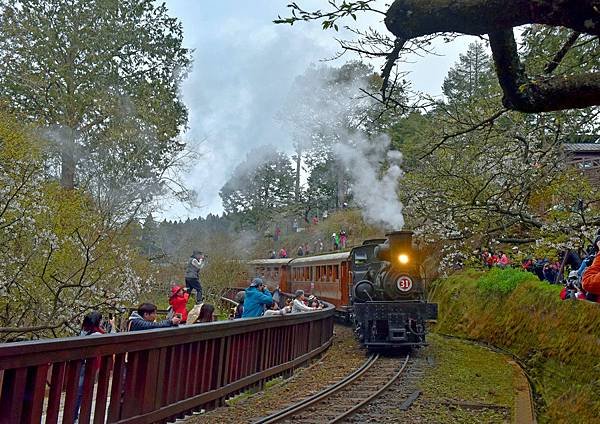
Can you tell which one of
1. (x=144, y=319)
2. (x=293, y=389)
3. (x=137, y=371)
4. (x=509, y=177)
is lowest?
(x=293, y=389)

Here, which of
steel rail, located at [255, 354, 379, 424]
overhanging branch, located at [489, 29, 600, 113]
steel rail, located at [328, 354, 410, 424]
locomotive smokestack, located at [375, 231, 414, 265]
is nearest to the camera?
overhanging branch, located at [489, 29, 600, 113]

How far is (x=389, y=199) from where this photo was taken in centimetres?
1941

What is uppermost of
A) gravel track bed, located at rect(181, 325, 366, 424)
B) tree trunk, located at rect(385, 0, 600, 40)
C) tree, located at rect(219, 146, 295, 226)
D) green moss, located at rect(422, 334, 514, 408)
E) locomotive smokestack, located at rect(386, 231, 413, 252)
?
tree, located at rect(219, 146, 295, 226)

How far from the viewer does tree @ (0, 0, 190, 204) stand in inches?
682

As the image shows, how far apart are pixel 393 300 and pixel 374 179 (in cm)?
878

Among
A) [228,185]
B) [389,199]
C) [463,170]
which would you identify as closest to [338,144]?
[389,199]

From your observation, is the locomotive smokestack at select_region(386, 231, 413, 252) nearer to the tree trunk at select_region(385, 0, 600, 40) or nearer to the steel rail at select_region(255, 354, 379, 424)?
the steel rail at select_region(255, 354, 379, 424)

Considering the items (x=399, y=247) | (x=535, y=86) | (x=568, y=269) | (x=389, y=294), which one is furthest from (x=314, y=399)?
(x=568, y=269)

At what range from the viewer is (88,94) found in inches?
707

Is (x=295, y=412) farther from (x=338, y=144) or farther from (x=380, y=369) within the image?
(x=338, y=144)

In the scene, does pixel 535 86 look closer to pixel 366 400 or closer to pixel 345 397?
pixel 366 400

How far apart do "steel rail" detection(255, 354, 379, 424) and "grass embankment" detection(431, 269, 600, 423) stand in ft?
9.89

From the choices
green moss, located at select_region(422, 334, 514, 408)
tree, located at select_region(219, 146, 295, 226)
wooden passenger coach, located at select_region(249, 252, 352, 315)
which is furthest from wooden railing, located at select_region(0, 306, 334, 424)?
tree, located at select_region(219, 146, 295, 226)

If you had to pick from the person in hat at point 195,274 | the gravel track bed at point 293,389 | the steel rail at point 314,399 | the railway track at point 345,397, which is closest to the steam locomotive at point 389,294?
the gravel track bed at point 293,389
